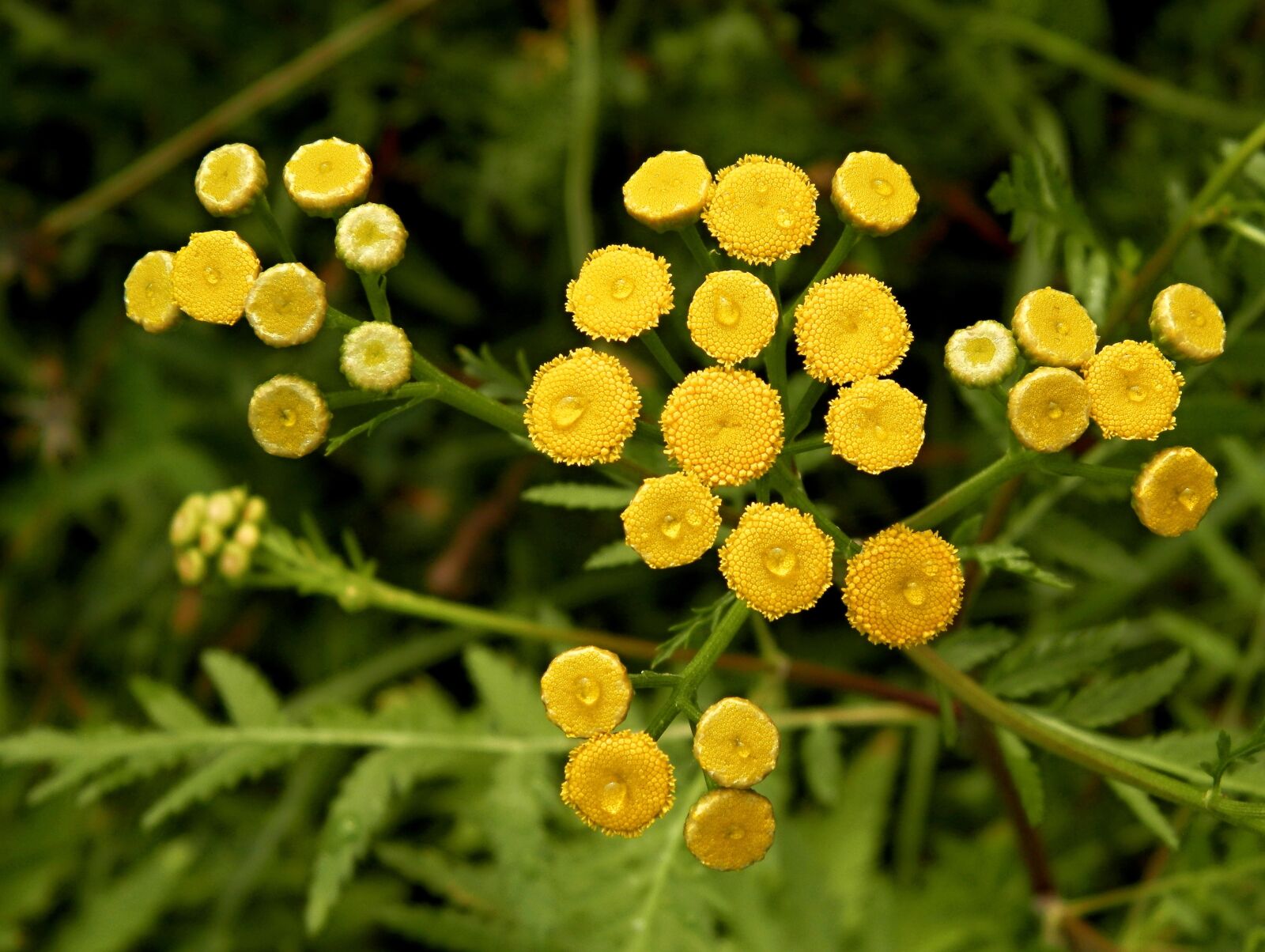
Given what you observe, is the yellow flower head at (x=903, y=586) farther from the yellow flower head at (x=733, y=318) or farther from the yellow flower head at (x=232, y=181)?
the yellow flower head at (x=232, y=181)

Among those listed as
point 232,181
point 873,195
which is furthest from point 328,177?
point 873,195

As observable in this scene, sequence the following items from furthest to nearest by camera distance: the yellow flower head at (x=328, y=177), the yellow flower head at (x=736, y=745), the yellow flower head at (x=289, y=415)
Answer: the yellow flower head at (x=328, y=177) → the yellow flower head at (x=289, y=415) → the yellow flower head at (x=736, y=745)

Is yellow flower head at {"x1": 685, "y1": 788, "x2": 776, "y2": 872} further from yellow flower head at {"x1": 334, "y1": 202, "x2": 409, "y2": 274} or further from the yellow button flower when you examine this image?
yellow flower head at {"x1": 334, "y1": 202, "x2": 409, "y2": 274}

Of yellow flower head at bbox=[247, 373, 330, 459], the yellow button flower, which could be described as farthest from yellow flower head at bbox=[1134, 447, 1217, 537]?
yellow flower head at bbox=[247, 373, 330, 459]

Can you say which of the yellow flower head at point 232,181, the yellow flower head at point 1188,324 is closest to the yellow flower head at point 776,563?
the yellow flower head at point 1188,324

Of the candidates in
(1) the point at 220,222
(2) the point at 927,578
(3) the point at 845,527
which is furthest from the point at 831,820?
(1) the point at 220,222
